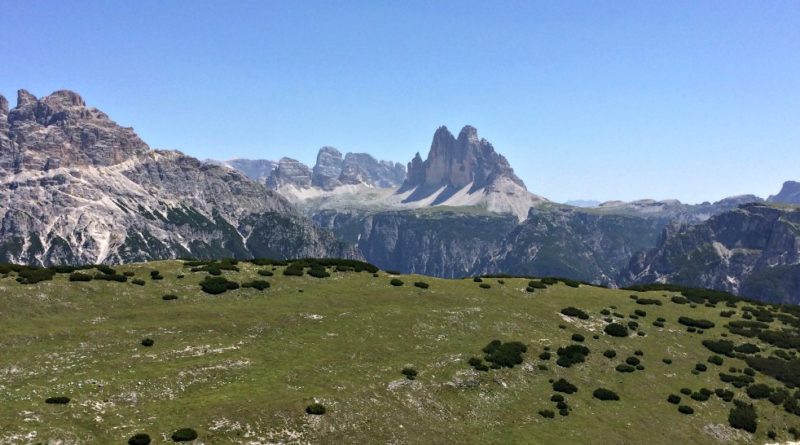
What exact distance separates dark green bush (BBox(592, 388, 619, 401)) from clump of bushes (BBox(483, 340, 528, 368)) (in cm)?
821

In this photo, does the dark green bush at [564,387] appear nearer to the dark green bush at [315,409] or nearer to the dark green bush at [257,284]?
the dark green bush at [315,409]

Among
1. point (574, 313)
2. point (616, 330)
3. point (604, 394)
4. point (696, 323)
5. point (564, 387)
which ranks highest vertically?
point (574, 313)

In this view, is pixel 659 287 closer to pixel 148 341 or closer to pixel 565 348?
pixel 565 348

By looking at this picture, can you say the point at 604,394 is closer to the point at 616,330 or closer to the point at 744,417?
the point at 744,417

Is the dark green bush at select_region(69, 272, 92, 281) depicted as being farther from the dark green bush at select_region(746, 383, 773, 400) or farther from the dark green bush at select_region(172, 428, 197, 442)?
the dark green bush at select_region(746, 383, 773, 400)

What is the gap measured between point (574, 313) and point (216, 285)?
47170mm

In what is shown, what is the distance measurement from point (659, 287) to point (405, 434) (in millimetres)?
83262

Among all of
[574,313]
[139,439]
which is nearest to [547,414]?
[574,313]

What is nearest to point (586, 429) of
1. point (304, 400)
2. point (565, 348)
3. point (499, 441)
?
point (499, 441)

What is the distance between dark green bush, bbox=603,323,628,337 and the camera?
77.6 m

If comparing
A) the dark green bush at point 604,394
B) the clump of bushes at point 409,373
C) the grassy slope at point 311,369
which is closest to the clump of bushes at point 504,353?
the grassy slope at point 311,369

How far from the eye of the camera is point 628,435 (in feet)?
181

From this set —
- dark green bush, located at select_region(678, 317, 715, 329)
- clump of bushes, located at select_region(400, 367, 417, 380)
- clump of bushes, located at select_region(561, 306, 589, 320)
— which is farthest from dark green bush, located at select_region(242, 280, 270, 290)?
dark green bush, located at select_region(678, 317, 715, 329)

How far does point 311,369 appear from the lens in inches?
2167
